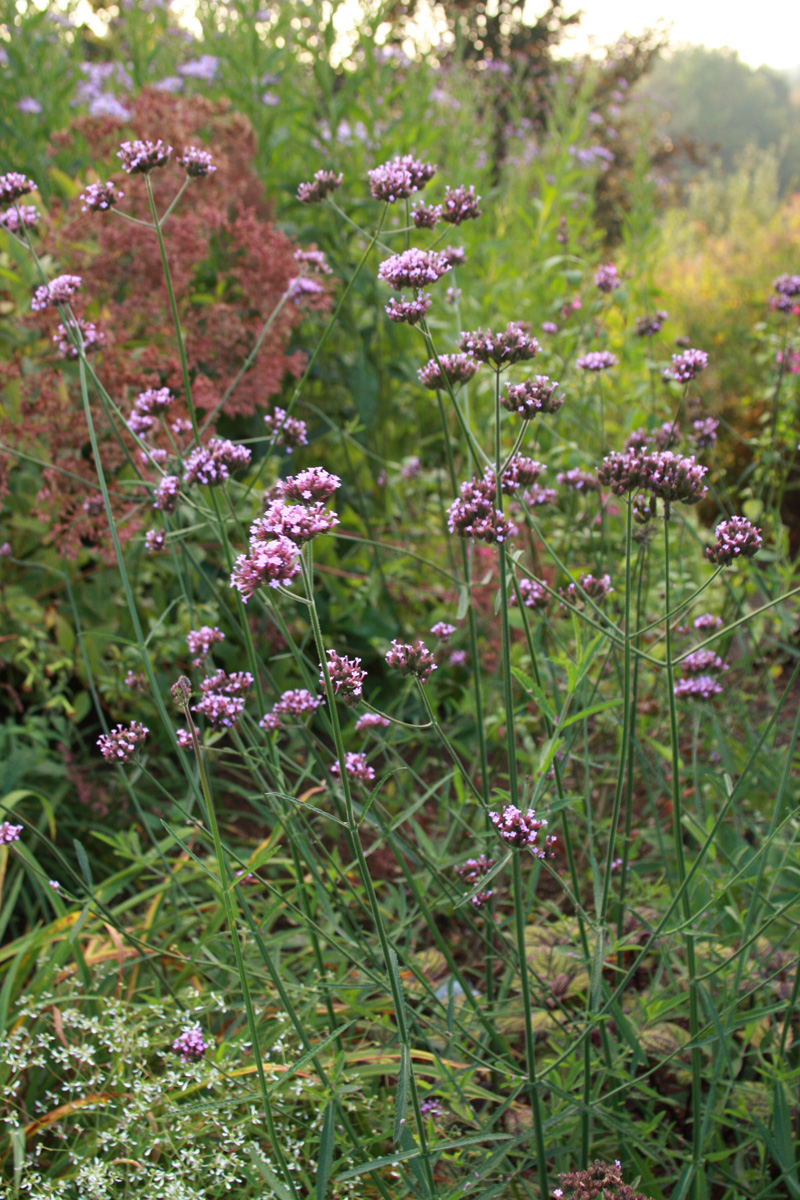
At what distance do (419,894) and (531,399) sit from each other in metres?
0.96

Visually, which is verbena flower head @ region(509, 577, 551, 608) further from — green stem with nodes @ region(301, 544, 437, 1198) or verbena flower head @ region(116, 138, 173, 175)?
verbena flower head @ region(116, 138, 173, 175)

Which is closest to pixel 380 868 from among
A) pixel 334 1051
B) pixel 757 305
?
pixel 334 1051

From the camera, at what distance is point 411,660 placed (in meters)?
1.42

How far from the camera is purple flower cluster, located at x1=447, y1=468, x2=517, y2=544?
146 cm

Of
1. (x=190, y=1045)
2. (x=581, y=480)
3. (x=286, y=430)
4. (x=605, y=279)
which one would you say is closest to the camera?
(x=190, y=1045)

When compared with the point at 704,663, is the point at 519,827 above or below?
below

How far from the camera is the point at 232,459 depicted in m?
1.81

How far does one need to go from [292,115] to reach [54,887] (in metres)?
4.06

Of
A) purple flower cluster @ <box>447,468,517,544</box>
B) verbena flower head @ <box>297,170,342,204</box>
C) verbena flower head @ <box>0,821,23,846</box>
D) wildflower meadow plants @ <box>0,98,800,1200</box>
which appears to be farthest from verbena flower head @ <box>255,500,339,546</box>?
verbena flower head @ <box>297,170,342,204</box>

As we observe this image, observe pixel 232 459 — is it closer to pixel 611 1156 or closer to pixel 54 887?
pixel 54 887

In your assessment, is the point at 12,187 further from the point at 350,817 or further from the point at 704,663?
the point at 704,663

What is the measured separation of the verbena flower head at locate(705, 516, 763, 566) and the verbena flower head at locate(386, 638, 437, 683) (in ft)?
1.62

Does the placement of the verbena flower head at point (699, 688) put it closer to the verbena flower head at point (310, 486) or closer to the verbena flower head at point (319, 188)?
the verbena flower head at point (310, 486)

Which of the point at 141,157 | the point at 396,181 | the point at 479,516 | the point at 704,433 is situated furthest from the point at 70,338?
the point at 704,433
